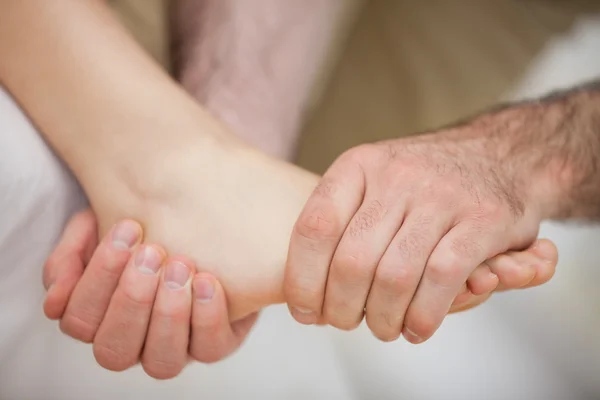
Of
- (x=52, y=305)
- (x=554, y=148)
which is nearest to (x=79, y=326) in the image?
(x=52, y=305)

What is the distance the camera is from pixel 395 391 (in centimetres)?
60

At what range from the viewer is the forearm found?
0.50 metres

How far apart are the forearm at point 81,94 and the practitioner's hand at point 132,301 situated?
65mm

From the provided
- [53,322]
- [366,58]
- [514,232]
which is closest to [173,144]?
[53,322]

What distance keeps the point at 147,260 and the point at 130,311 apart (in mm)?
44

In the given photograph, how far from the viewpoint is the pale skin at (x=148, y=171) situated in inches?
19.5

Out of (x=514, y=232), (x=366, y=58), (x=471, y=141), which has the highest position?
(x=366, y=58)

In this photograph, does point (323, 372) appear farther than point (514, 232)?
Yes

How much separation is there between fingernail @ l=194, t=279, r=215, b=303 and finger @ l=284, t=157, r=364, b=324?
7 cm

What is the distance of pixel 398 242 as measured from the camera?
44 centimetres

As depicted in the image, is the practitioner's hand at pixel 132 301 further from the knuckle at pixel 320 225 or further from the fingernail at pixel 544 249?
the fingernail at pixel 544 249

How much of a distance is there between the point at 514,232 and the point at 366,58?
0.59 meters

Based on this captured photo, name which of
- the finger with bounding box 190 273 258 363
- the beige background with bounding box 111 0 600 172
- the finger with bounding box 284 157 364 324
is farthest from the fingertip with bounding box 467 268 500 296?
the beige background with bounding box 111 0 600 172

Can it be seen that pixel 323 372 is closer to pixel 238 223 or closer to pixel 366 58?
pixel 238 223
